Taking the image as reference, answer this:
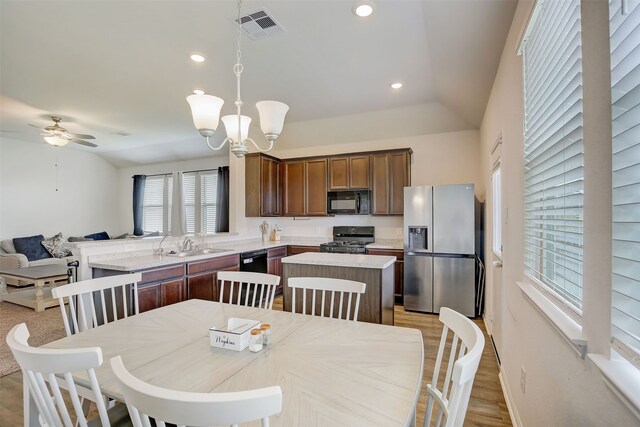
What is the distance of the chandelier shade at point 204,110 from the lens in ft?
5.99

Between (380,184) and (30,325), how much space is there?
5.08m

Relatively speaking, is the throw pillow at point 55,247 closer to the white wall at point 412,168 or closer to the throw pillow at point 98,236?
the throw pillow at point 98,236

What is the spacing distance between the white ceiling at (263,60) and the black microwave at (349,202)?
101 centimetres

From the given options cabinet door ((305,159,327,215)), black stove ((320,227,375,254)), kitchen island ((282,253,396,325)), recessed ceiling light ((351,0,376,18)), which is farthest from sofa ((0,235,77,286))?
recessed ceiling light ((351,0,376,18))

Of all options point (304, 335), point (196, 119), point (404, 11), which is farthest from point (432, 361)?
point (404, 11)

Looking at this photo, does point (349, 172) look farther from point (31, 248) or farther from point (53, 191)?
point (53, 191)

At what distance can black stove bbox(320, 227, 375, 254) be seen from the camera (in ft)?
15.1

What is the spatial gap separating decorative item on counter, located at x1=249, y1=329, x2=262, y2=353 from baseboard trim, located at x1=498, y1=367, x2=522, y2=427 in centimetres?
165

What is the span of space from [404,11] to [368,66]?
86 cm

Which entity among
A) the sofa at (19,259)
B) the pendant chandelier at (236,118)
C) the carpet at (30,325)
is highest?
the pendant chandelier at (236,118)

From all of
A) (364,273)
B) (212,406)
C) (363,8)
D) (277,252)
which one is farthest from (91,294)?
(277,252)

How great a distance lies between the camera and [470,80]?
120 inches

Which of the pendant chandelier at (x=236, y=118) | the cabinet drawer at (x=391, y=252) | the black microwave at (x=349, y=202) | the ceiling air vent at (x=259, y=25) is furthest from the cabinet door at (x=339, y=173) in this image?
the pendant chandelier at (x=236, y=118)

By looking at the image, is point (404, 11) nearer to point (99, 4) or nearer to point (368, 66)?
point (368, 66)
